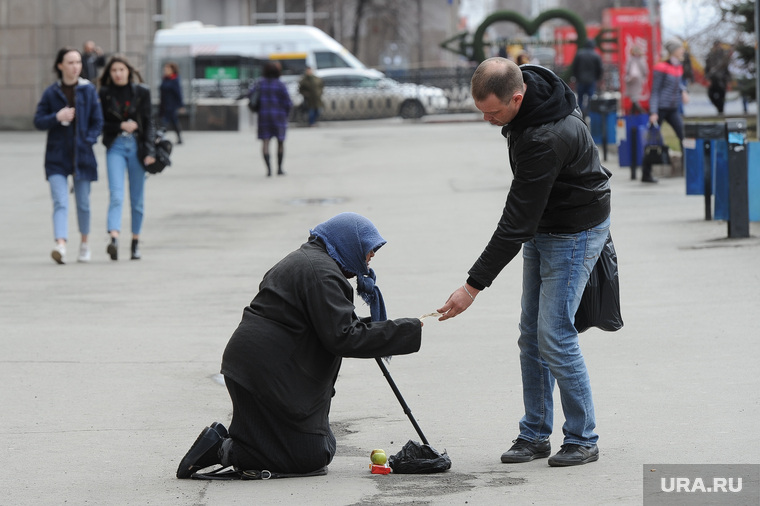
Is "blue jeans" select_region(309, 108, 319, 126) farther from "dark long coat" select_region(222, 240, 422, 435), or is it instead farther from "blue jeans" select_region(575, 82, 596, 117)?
"dark long coat" select_region(222, 240, 422, 435)

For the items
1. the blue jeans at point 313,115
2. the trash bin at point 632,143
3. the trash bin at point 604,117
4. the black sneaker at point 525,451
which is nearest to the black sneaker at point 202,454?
the black sneaker at point 525,451

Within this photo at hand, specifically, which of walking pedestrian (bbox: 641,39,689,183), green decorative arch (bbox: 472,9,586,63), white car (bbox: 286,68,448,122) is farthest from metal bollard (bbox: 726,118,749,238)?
white car (bbox: 286,68,448,122)

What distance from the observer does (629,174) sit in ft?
58.9

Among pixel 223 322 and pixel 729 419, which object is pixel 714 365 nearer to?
pixel 729 419

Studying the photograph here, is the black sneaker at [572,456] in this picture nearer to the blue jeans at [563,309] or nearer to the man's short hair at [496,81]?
the blue jeans at [563,309]

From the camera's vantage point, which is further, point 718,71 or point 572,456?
point 718,71

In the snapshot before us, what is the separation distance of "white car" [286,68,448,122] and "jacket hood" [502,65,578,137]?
101 ft

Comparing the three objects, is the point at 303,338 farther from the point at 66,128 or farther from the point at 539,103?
the point at 66,128

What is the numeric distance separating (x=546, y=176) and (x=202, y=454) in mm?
1824

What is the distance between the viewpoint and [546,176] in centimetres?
470

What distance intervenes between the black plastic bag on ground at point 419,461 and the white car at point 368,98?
30.9m

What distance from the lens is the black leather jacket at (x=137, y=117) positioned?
1112cm

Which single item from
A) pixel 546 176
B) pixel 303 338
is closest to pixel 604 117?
pixel 546 176

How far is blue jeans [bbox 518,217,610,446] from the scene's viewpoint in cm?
488
